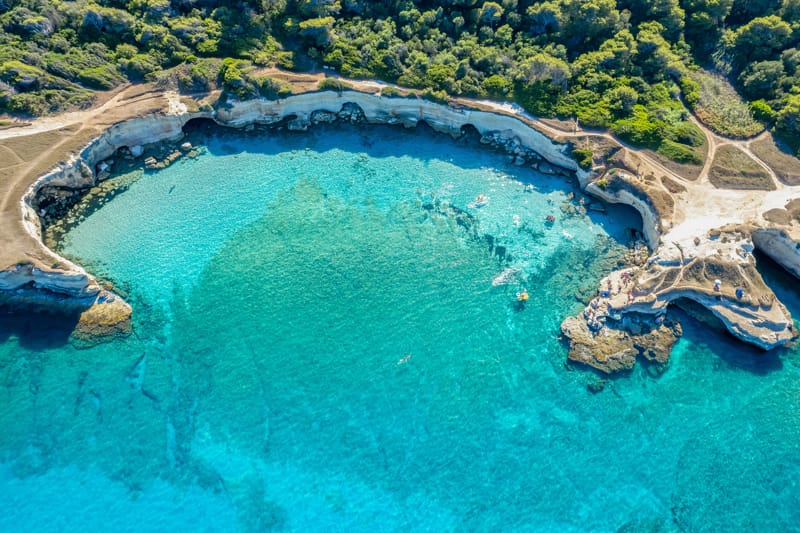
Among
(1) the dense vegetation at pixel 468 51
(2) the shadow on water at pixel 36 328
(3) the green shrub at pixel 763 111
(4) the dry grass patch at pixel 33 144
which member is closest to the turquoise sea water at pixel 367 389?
(2) the shadow on water at pixel 36 328

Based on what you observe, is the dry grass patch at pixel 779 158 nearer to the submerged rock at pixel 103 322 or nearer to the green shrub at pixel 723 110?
the green shrub at pixel 723 110

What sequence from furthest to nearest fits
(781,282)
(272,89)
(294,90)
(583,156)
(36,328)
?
(294,90) < (272,89) < (583,156) < (781,282) < (36,328)

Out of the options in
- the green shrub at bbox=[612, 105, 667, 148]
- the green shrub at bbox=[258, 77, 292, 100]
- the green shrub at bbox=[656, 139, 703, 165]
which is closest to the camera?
the green shrub at bbox=[656, 139, 703, 165]

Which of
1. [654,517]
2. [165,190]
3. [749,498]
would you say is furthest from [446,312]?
[165,190]

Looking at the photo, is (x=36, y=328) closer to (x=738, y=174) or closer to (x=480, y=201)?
(x=480, y=201)

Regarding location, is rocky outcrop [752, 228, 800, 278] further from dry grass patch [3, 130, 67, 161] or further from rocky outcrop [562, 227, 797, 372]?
dry grass patch [3, 130, 67, 161]

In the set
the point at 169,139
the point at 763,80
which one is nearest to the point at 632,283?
the point at 763,80

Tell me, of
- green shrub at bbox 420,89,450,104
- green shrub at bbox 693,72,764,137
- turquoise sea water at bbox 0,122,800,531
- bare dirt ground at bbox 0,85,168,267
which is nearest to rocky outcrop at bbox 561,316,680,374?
turquoise sea water at bbox 0,122,800,531
